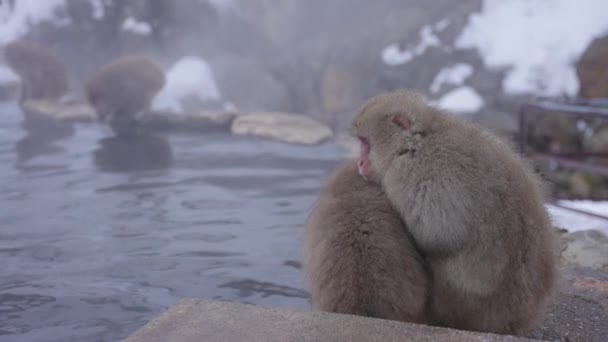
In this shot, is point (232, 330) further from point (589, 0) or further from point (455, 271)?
point (589, 0)

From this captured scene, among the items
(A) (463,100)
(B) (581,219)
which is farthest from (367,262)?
(A) (463,100)

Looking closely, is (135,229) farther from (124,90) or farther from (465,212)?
(124,90)

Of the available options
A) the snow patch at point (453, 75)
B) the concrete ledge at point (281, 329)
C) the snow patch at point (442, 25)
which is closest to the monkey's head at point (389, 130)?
the concrete ledge at point (281, 329)

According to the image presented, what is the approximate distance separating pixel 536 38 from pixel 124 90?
4667mm

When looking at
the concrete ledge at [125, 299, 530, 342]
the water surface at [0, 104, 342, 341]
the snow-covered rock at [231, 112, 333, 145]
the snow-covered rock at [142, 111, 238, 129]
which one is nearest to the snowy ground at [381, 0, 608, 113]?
the snow-covered rock at [231, 112, 333, 145]

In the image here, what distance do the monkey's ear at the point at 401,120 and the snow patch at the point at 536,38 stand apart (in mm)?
5630

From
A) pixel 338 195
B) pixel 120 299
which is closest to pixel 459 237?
pixel 338 195

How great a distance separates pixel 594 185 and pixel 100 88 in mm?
4631

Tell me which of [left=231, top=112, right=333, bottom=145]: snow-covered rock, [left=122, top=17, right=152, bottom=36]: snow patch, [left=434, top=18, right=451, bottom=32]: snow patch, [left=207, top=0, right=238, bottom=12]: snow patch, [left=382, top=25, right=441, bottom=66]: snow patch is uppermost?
[left=207, top=0, right=238, bottom=12]: snow patch

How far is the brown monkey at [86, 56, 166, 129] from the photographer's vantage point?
5.70m

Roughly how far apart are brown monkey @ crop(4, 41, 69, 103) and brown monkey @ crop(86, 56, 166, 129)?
2.67 ft

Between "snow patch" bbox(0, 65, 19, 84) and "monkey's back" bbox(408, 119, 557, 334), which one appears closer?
"monkey's back" bbox(408, 119, 557, 334)

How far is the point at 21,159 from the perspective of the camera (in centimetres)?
454

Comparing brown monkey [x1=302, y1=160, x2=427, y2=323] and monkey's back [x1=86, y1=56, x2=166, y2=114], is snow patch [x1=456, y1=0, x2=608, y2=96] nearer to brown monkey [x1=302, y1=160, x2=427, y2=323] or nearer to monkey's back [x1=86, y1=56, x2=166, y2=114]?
monkey's back [x1=86, y1=56, x2=166, y2=114]
